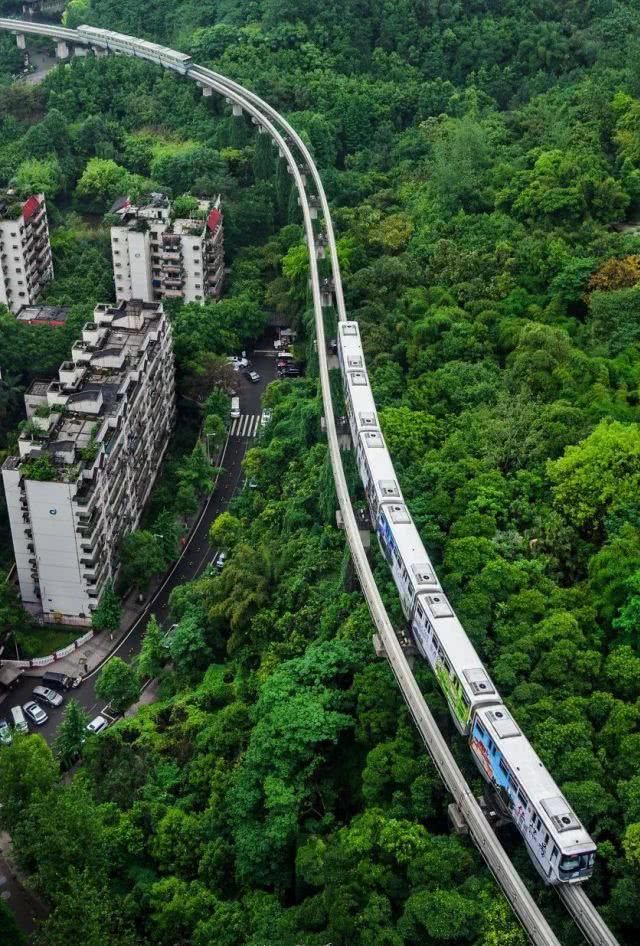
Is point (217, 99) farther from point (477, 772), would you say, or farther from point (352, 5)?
point (477, 772)

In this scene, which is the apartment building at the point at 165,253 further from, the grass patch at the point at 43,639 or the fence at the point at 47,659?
the fence at the point at 47,659

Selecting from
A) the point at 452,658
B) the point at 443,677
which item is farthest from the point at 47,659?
the point at 452,658

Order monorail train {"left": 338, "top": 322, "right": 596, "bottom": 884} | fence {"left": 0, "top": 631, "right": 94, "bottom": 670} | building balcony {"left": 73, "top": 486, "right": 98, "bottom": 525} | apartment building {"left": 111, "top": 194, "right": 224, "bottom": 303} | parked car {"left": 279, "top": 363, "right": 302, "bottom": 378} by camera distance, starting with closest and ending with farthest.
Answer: monorail train {"left": 338, "top": 322, "right": 596, "bottom": 884} < building balcony {"left": 73, "top": 486, "right": 98, "bottom": 525} < fence {"left": 0, "top": 631, "right": 94, "bottom": 670} < parked car {"left": 279, "top": 363, "right": 302, "bottom": 378} < apartment building {"left": 111, "top": 194, "right": 224, "bottom": 303}

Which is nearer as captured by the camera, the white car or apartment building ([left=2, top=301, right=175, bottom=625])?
the white car

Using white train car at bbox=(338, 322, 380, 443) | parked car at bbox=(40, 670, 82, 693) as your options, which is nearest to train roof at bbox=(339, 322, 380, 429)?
white train car at bbox=(338, 322, 380, 443)

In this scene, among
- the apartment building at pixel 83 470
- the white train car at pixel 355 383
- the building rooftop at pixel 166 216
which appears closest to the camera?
the apartment building at pixel 83 470

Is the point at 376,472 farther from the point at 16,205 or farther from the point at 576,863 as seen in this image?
the point at 16,205

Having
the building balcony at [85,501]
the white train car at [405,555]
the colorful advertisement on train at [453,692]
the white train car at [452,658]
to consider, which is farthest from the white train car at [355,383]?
the colorful advertisement on train at [453,692]

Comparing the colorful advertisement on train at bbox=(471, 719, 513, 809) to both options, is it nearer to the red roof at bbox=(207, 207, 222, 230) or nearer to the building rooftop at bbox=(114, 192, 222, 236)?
the building rooftop at bbox=(114, 192, 222, 236)
